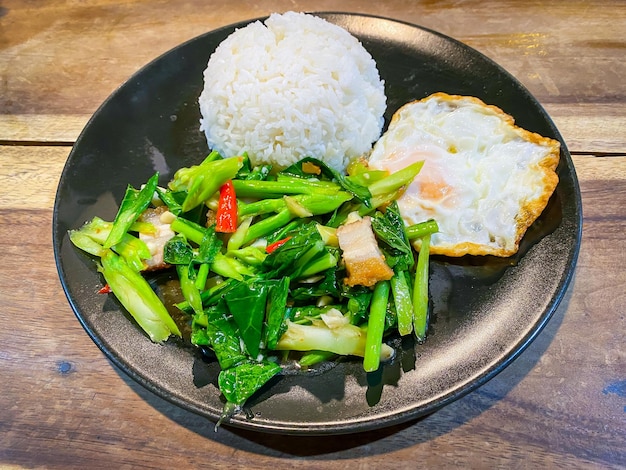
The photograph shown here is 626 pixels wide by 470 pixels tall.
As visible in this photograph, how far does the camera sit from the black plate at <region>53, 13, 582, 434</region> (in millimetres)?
1893

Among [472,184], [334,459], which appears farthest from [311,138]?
[334,459]

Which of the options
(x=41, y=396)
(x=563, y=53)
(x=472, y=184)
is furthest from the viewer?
(x=563, y=53)

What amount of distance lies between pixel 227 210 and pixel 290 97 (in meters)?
0.67

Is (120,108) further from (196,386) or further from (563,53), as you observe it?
(563,53)

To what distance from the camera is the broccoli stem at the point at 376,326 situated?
1.92 m

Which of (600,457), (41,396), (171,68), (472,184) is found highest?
(171,68)

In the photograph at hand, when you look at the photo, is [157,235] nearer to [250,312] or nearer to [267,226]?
[267,226]

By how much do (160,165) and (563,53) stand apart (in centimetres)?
265

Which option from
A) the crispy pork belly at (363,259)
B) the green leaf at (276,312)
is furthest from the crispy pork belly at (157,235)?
the crispy pork belly at (363,259)

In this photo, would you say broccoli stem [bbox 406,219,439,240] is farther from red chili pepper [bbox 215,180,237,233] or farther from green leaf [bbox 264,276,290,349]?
red chili pepper [bbox 215,180,237,233]

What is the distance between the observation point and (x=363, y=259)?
2012 mm

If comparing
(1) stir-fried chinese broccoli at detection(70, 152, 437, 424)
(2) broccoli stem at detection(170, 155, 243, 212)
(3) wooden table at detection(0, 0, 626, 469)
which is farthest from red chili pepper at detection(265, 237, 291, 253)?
(3) wooden table at detection(0, 0, 626, 469)

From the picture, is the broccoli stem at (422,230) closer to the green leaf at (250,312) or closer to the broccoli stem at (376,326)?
the broccoli stem at (376,326)

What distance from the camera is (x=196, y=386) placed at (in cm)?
197
